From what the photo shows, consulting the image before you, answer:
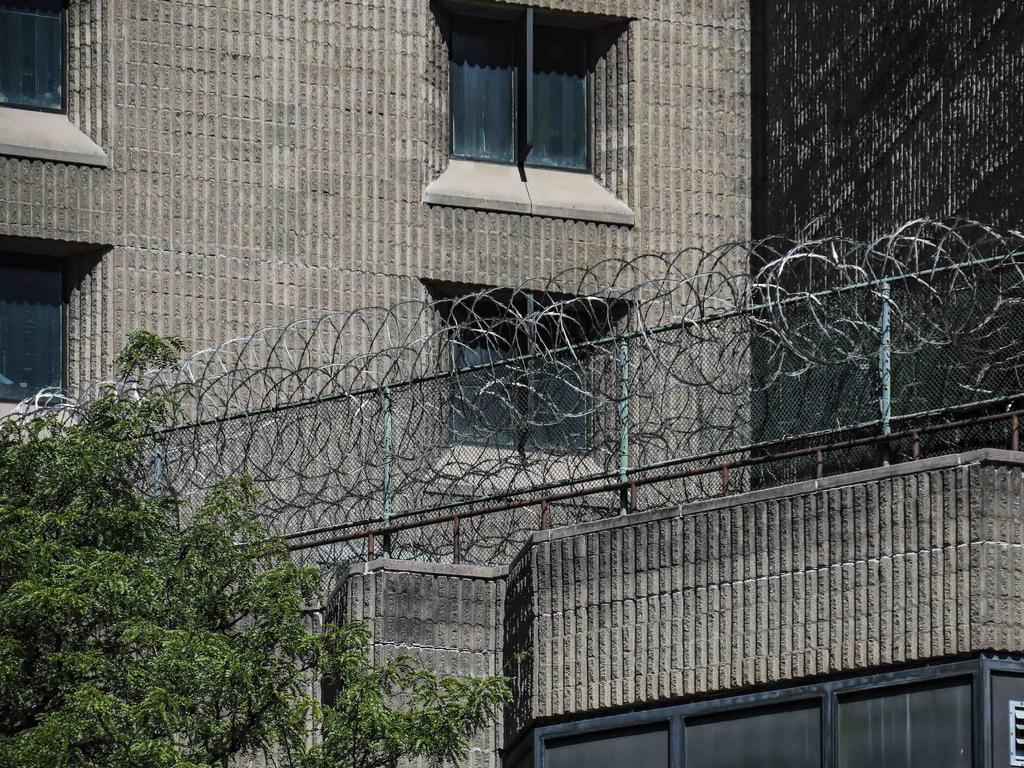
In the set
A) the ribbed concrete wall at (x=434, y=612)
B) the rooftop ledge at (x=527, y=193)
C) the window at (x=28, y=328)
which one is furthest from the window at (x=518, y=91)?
the ribbed concrete wall at (x=434, y=612)

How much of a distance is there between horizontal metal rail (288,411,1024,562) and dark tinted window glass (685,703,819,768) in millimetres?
1845

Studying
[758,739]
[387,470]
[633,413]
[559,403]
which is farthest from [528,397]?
[758,739]

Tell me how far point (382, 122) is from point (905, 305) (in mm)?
9991

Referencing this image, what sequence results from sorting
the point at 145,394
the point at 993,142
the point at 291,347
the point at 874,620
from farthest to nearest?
the point at 291,347 < the point at 993,142 < the point at 145,394 < the point at 874,620

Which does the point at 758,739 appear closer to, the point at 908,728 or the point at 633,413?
the point at 908,728

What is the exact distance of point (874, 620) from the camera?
20.5 m

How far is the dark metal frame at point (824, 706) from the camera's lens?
787 inches

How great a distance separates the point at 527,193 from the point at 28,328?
211 inches

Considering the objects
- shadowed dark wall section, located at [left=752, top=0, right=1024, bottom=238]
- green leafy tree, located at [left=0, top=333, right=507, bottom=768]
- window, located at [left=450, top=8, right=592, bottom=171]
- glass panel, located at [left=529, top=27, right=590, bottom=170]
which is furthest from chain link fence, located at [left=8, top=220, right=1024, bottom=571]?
glass panel, located at [left=529, top=27, right=590, bottom=170]

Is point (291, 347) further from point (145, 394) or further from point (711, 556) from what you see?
point (711, 556)

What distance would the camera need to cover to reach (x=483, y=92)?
1252 inches

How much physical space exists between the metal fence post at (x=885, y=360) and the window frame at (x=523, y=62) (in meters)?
9.89

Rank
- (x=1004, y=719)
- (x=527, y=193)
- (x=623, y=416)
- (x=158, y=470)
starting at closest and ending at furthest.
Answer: (x=1004, y=719) < (x=623, y=416) < (x=158, y=470) < (x=527, y=193)

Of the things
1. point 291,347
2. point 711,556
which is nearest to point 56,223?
point 291,347
